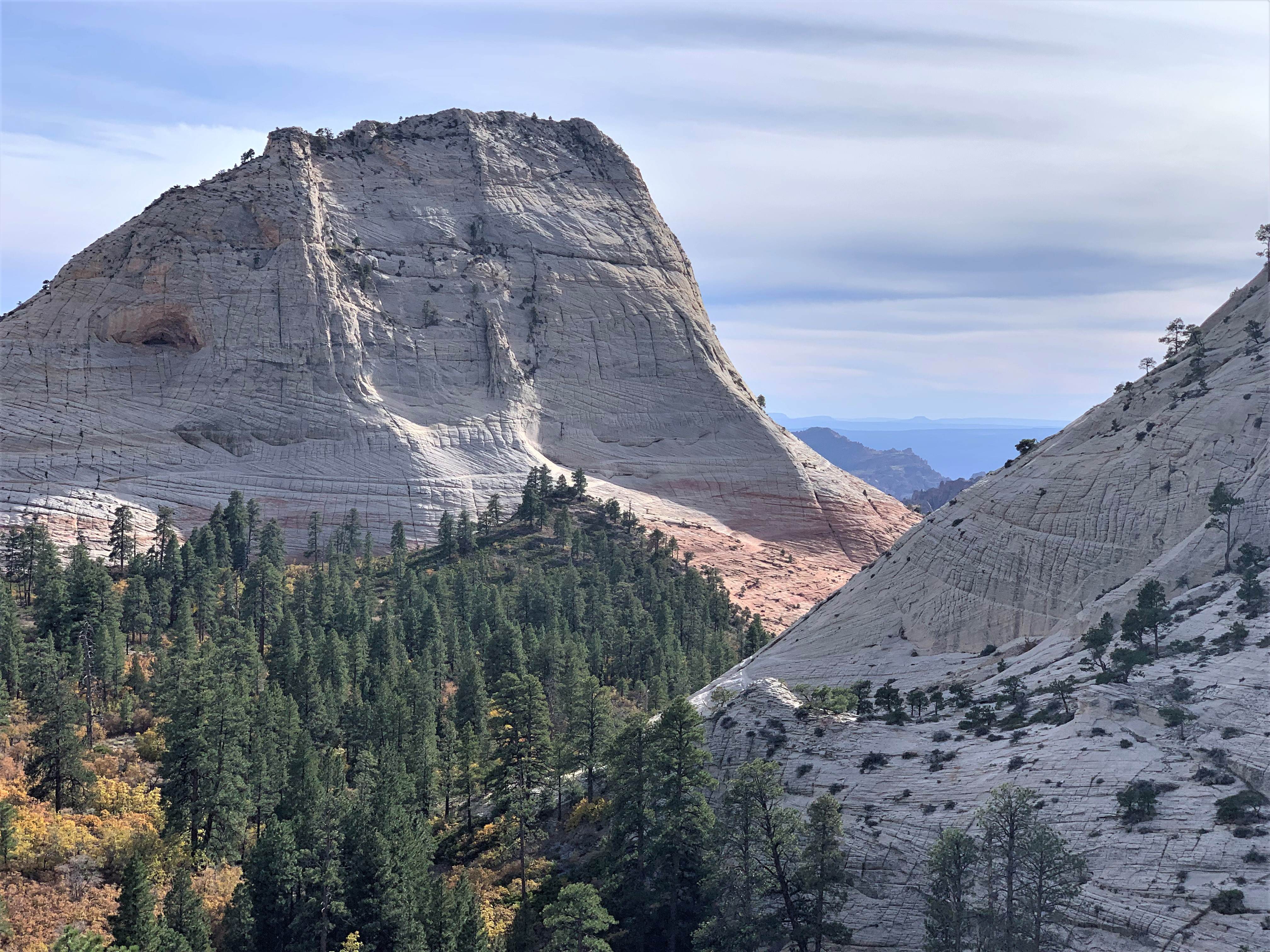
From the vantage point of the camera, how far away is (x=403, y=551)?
10625 cm

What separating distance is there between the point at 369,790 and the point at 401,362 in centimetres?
9381

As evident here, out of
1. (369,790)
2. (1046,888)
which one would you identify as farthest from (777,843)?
(369,790)

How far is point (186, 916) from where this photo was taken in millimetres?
40656

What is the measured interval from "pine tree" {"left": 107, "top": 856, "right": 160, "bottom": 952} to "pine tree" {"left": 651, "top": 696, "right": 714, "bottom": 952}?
17.1 metres

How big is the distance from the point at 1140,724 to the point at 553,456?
10760 centimetres

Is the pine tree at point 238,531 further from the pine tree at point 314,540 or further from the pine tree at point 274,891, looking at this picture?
the pine tree at point 274,891

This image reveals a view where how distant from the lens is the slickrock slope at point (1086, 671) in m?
33.4

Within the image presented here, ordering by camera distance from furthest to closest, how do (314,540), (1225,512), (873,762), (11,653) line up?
1. (314,540)
2. (11,653)
3. (1225,512)
4. (873,762)

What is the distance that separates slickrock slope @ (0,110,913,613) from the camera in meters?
123

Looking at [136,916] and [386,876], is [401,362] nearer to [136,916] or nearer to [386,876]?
[386,876]

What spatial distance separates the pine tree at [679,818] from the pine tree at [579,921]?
3.19 metres

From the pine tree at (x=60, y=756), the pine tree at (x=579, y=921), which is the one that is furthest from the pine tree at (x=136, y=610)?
the pine tree at (x=579, y=921)

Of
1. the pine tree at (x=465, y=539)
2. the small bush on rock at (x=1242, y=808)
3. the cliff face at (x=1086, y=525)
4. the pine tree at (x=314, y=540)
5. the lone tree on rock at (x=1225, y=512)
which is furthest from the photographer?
the pine tree at (x=465, y=539)

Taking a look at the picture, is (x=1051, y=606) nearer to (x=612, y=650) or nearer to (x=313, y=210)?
(x=612, y=650)
